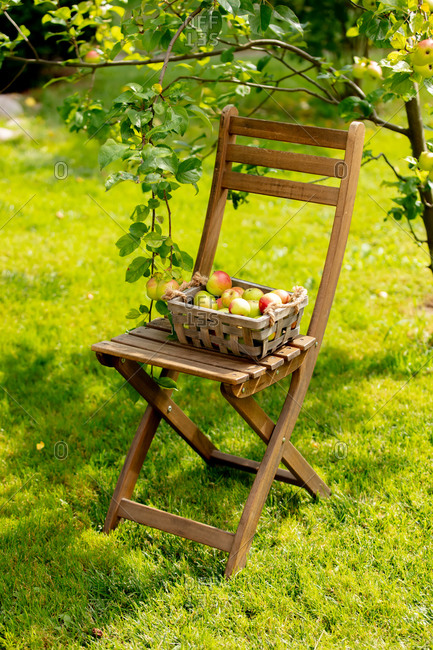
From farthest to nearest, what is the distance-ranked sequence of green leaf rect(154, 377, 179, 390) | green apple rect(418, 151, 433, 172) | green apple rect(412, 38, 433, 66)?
green apple rect(418, 151, 433, 172) → green leaf rect(154, 377, 179, 390) → green apple rect(412, 38, 433, 66)

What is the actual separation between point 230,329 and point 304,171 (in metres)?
0.72

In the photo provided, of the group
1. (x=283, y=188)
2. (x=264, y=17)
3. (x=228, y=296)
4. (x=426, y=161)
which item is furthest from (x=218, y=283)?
(x=426, y=161)

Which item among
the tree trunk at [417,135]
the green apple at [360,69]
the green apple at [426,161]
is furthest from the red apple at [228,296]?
the tree trunk at [417,135]

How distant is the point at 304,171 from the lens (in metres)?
2.48

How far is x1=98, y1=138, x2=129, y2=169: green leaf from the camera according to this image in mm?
1954

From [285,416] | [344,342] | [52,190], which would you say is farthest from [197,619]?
[52,190]

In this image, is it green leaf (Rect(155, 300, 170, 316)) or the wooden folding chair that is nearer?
the wooden folding chair

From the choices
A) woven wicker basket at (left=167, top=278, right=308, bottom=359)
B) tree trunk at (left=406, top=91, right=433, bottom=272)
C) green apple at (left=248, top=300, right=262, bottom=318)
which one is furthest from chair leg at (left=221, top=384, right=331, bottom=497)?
tree trunk at (left=406, top=91, right=433, bottom=272)

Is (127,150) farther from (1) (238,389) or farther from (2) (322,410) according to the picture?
(2) (322,410)

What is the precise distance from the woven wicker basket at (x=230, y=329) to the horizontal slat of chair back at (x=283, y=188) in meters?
0.40

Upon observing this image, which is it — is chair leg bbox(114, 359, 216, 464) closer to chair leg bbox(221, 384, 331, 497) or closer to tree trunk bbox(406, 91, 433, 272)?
chair leg bbox(221, 384, 331, 497)

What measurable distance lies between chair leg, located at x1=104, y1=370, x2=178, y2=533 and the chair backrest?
0.62 metres

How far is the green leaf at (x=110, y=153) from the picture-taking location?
6.41 feet

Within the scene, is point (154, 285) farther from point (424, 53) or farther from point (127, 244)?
point (424, 53)
